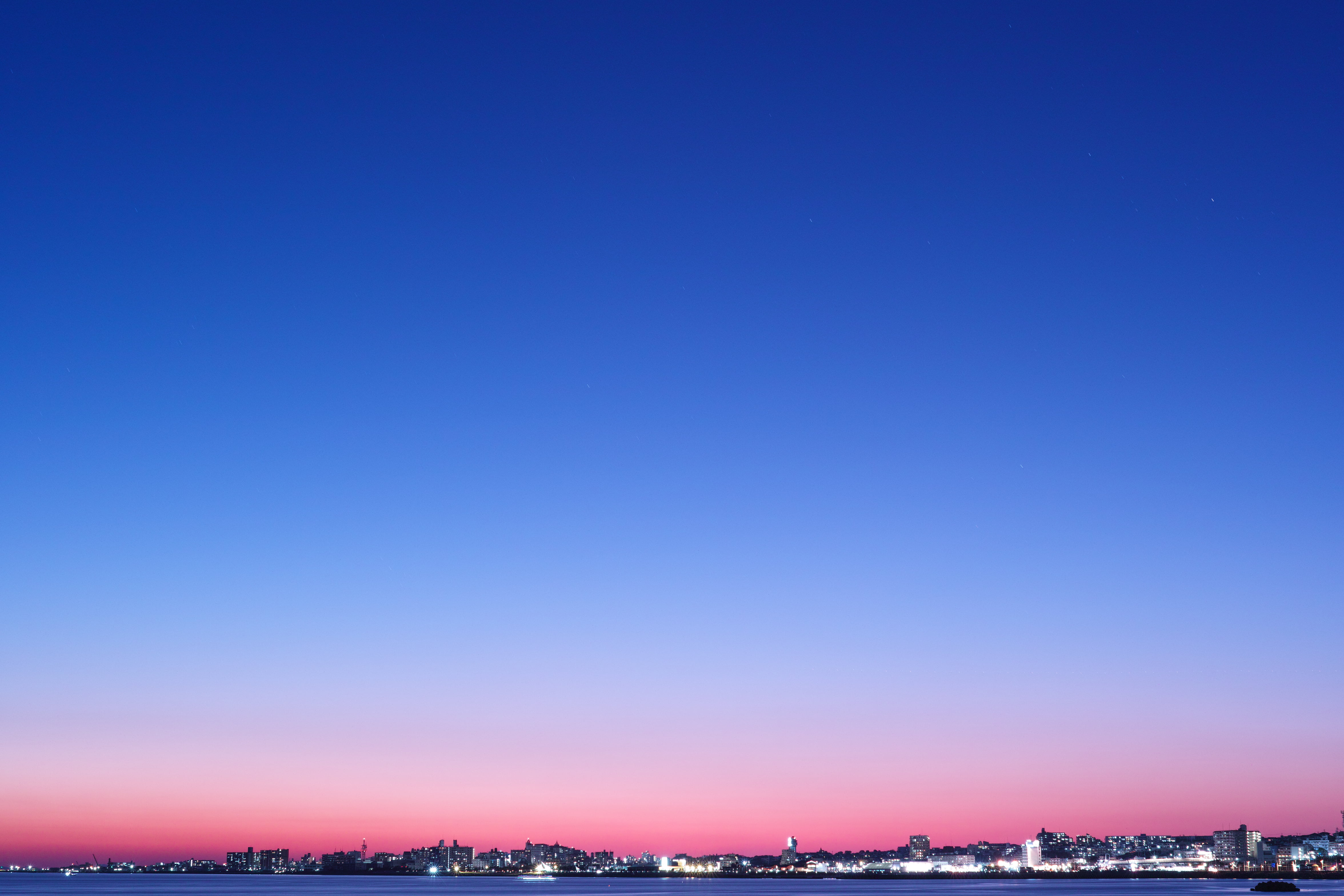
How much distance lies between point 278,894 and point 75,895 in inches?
1177

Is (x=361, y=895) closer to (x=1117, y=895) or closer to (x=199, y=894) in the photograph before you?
(x=199, y=894)

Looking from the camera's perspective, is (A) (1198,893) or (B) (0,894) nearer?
(B) (0,894)

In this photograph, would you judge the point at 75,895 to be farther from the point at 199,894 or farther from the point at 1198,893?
the point at 1198,893

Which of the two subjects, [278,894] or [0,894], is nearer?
[0,894]

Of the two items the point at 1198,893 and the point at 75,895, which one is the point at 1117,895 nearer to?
the point at 1198,893

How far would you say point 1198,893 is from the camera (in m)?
196

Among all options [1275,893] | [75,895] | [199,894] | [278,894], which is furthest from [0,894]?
[1275,893]

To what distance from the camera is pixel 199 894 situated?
18975cm

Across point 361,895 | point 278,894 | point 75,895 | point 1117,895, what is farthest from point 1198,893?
point 75,895

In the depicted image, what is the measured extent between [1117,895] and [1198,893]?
12223mm

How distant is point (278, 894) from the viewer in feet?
654

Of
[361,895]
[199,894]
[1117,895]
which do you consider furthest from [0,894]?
[1117,895]

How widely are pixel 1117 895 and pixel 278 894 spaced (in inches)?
5336

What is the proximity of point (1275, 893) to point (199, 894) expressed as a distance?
170 metres
